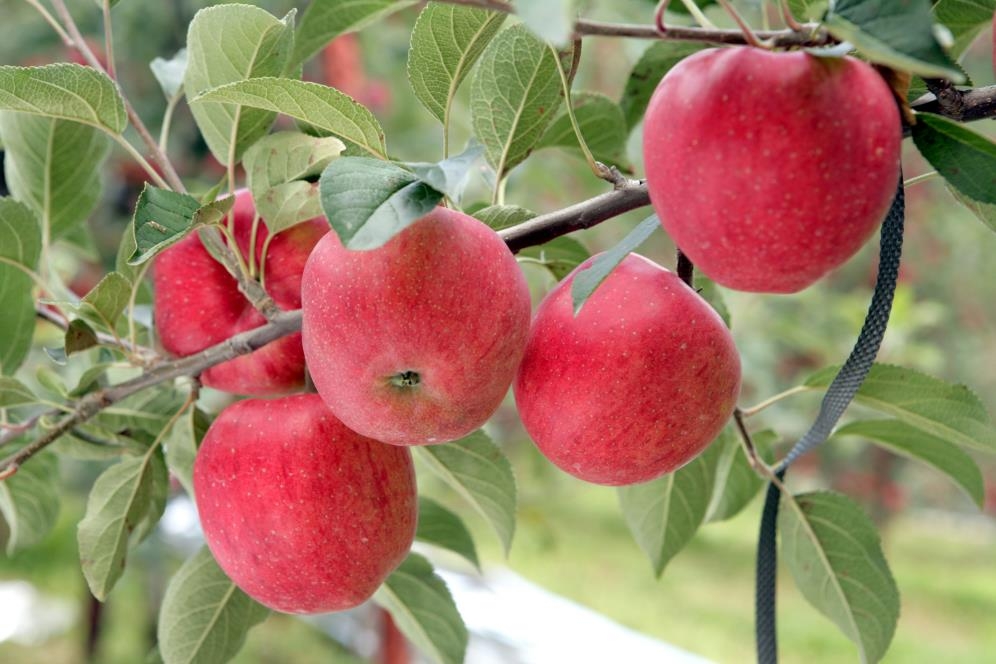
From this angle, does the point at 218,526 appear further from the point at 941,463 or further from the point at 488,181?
the point at 941,463

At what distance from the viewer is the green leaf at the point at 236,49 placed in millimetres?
576

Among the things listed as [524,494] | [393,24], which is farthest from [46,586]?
[393,24]

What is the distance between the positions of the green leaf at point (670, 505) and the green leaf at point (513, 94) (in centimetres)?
29

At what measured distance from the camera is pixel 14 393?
70cm

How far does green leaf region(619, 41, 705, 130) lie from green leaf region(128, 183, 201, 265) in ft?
1.23

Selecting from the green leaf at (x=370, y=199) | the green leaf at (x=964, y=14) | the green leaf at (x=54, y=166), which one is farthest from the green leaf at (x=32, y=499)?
the green leaf at (x=964, y=14)

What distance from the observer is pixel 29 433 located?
79 cm

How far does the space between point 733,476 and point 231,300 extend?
1.42 ft

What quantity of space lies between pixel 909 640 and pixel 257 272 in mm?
4440

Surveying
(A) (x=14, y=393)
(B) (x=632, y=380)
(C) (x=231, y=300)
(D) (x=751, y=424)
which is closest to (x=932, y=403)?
(B) (x=632, y=380)

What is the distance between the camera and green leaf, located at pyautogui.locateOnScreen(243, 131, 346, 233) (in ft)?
1.86

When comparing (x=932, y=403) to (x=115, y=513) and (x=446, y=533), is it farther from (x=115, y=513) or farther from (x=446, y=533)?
(x=115, y=513)

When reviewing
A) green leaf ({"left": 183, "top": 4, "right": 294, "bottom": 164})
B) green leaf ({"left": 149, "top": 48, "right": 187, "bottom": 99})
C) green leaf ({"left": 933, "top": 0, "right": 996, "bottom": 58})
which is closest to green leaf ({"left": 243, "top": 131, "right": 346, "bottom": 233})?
green leaf ({"left": 183, "top": 4, "right": 294, "bottom": 164})

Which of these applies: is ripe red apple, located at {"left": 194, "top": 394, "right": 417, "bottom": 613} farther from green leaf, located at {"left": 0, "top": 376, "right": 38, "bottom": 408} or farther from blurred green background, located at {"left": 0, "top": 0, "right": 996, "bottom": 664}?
blurred green background, located at {"left": 0, "top": 0, "right": 996, "bottom": 664}
